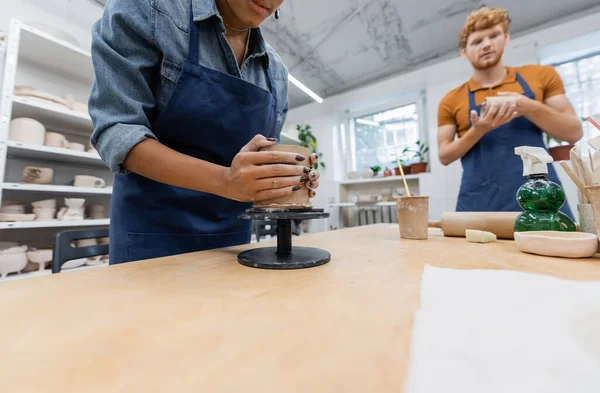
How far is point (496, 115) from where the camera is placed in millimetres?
1125

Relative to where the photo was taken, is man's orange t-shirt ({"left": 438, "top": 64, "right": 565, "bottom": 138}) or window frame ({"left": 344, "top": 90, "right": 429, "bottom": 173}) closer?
man's orange t-shirt ({"left": 438, "top": 64, "right": 565, "bottom": 138})

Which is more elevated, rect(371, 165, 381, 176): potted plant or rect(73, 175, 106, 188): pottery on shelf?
rect(371, 165, 381, 176): potted plant

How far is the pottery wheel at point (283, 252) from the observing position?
1.75 feet

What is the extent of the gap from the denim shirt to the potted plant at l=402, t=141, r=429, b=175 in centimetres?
324

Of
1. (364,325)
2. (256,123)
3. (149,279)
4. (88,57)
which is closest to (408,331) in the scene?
(364,325)

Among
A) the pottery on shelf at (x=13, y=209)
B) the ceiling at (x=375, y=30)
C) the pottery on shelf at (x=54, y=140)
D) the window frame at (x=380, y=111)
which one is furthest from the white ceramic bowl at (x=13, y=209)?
the window frame at (x=380, y=111)

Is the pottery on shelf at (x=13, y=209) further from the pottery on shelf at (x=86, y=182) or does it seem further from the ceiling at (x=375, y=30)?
the ceiling at (x=375, y=30)

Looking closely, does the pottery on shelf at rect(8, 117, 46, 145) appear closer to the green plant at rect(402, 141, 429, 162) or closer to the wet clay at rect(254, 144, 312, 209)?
the wet clay at rect(254, 144, 312, 209)

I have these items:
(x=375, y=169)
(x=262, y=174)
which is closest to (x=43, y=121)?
(x=262, y=174)

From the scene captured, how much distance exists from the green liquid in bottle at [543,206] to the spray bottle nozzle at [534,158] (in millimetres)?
18

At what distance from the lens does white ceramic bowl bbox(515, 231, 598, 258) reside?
0.58 meters

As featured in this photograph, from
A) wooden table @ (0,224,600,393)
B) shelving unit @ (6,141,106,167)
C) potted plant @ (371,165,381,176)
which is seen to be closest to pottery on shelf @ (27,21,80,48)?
shelving unit @ (6,141,106,167)

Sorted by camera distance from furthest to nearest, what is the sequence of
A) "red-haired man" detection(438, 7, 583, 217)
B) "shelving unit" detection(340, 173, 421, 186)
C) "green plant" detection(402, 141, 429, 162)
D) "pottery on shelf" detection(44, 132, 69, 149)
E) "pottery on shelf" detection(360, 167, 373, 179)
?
1. "pottery on shelf" detection(360, 167, 373, 179)
2. "green plant" detection(402, 141, 429, 162)
3. "shelving unit" detection(340, 173, 421, 186)
4. "pottery on shelf" detection(44, 132, 69, 149)
5. "red-haired man" detection(438, 7, 583, 217)

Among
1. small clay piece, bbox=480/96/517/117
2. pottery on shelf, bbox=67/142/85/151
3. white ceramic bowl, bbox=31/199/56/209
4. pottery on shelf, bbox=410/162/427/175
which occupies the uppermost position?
pottery on shelf, bbox=410/162/427/175
